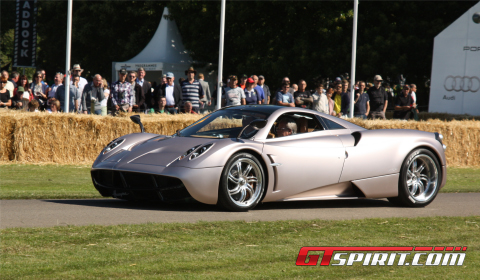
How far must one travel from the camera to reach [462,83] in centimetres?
2580

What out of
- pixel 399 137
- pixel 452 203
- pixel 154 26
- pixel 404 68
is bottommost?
pixel 452 203

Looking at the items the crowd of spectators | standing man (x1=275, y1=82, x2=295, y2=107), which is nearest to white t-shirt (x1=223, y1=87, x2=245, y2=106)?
Answer: the crowd of spectators

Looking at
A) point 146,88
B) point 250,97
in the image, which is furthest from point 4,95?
point 250,97

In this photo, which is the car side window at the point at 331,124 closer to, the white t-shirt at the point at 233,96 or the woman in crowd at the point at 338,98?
the white t-shirt at the point at 233,96

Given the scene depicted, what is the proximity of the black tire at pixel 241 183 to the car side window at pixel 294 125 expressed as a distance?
0.63m

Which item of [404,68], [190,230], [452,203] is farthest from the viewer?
[404,68]

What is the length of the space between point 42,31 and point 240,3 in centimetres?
2036

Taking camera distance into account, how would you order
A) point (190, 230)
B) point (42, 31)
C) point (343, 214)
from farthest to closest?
1. point (42, 31)
2. point (343, 214)
3. point (190, 230)

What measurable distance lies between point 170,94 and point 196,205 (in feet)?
29.6

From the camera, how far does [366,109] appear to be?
19.0 meters

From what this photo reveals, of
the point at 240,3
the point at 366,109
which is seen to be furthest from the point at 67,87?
the point at 240,3

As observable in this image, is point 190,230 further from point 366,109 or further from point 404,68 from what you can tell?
point 404,68

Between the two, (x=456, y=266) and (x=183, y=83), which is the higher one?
(x=183, y=83)

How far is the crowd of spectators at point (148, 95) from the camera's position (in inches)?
638
